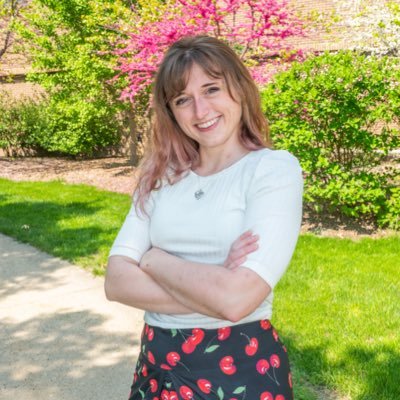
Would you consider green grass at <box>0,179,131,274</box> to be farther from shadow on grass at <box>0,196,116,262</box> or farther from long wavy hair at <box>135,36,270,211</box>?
long wavy hair at <box>135,36,270,211</box>

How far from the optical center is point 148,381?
1.96 metres

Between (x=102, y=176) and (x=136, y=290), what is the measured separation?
41.7ft

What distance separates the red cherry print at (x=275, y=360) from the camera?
188 cm

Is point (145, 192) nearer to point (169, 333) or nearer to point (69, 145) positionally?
point (169, 333)

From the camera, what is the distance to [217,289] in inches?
68.8

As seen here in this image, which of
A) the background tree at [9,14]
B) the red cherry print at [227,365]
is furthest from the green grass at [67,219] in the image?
the background tree at [9,14]

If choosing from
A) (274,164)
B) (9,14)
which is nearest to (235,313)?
(274,164)

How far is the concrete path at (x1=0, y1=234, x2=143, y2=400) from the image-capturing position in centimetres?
393

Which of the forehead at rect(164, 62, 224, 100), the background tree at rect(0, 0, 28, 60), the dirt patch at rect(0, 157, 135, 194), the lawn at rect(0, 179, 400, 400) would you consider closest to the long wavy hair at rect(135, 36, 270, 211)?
the forehead at rect(164, 62, 224, 100)

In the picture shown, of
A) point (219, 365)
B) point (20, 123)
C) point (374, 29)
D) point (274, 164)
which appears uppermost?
point (374, 29)

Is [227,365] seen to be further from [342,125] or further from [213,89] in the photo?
[342,125]

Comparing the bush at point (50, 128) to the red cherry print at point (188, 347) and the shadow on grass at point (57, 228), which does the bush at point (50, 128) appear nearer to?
the shadow on grass at point (57, 228)

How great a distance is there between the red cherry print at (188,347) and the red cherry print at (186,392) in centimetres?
11

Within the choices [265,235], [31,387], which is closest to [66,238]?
[31,387]
